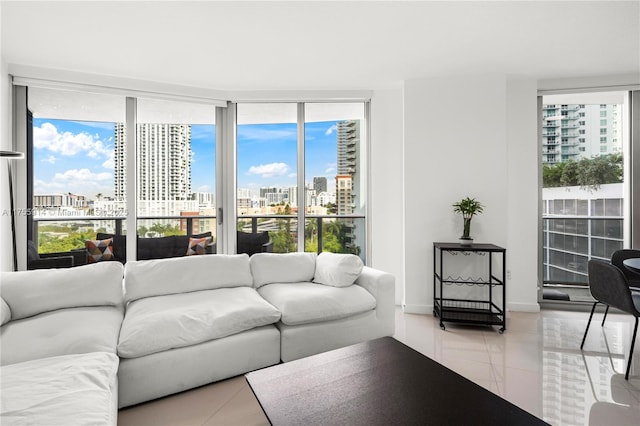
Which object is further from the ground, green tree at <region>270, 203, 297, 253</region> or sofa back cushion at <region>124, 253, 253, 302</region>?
green tree at <region>270, 203, 297, 253</region>

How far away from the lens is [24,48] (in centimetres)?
279

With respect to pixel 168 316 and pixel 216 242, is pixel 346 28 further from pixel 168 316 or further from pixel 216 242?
pixel 216 242

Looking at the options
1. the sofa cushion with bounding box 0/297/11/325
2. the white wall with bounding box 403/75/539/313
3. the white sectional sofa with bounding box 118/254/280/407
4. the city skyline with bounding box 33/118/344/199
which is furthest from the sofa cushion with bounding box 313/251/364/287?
the sofa cushion with bounding box 0/297/11/325

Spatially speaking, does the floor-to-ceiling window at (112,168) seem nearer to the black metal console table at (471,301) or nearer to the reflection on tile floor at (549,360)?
the black metal console table at (471,301)

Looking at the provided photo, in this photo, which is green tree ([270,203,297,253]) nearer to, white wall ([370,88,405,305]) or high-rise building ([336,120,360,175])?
high-rise building ([336,120,360,175])

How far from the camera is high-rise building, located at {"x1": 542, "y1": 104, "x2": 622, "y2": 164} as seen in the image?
371 centimetres

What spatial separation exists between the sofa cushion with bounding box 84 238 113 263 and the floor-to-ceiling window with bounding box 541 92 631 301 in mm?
5037

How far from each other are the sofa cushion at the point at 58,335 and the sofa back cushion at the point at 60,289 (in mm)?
76

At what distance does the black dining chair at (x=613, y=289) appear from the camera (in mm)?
2182

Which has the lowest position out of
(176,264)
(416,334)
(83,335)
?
(416,334)

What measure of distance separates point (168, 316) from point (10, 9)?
94.5 inches

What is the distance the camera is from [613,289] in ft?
7.57

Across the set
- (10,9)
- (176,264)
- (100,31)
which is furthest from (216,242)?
(10,9)

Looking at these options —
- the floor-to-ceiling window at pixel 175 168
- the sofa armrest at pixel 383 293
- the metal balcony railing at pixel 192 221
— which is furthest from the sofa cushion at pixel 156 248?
the sofa armrest at pixel 383 293
